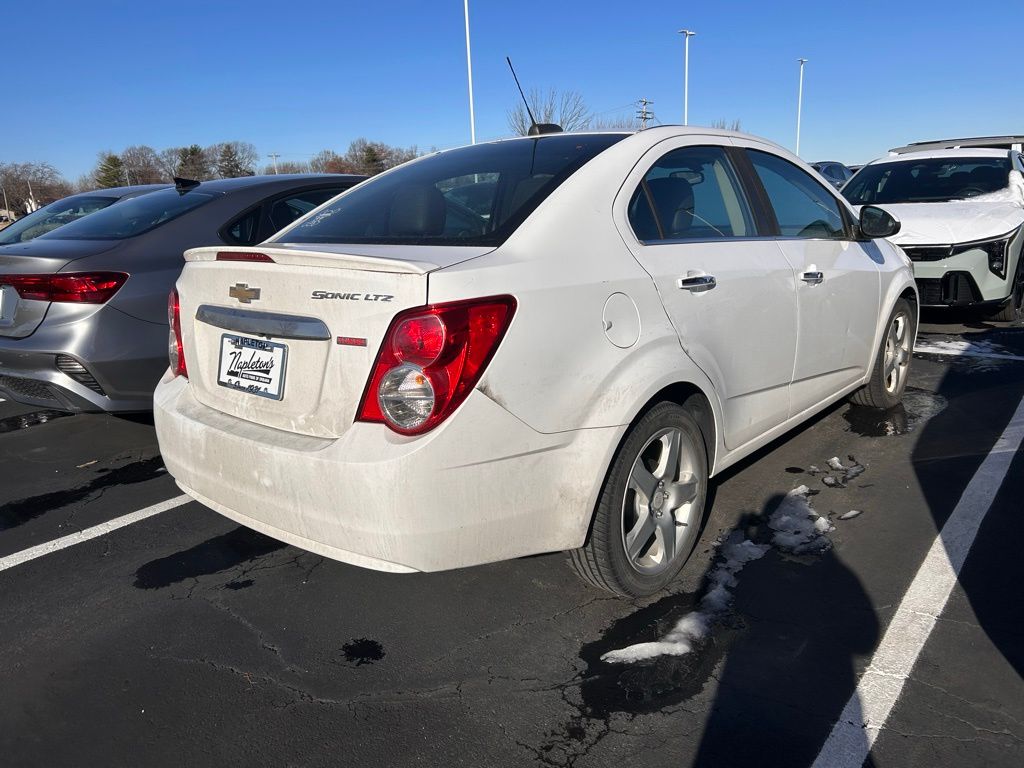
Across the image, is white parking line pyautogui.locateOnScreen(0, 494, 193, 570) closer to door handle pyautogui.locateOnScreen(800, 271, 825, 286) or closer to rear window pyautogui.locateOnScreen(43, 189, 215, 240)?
rear window pyautogui.locateOnScreen(43, 189, 215, 240)

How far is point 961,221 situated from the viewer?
7.01 metres

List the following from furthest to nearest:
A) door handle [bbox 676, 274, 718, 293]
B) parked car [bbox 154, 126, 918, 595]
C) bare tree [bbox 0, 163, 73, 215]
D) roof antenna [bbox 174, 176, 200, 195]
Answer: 1. bare tree [bbox 0, 163, 73, 215]
2. roof antenna [bbox 174, 176, 200, 195]
3. door handle [bbox 676, 274, 718, 293]
4. parked car [bbox 154, 126, 918, 595]

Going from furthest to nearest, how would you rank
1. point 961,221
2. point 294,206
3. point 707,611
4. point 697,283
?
1. point 961,221
2. point 294,206
3. point 697,283
4. point 707,611

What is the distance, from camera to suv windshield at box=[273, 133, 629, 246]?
270 cm

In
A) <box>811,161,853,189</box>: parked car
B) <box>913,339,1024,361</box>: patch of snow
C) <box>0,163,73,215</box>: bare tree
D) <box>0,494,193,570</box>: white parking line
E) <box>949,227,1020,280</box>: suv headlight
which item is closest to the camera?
<box>0,494,193,570</box>: white parking line

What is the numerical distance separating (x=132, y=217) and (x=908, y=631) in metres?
4.75

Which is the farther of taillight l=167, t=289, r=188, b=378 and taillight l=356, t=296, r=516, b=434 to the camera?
taillight l=167, t=289, r=188, b=378

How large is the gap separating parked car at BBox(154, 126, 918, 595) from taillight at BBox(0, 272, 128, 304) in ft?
5.01

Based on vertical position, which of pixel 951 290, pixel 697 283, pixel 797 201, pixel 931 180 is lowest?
pixel 951 290

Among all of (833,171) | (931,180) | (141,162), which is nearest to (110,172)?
(141,162)

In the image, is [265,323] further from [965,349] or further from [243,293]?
[965,349]

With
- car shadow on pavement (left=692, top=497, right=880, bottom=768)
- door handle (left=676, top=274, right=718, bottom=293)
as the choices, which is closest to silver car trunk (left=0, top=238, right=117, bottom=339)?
door handle (left=676, top=274, right=718, bottom=293)

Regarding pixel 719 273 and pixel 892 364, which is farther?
pixel 892 364

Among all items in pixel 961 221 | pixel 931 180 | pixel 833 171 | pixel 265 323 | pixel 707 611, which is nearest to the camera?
pixel 265 323
